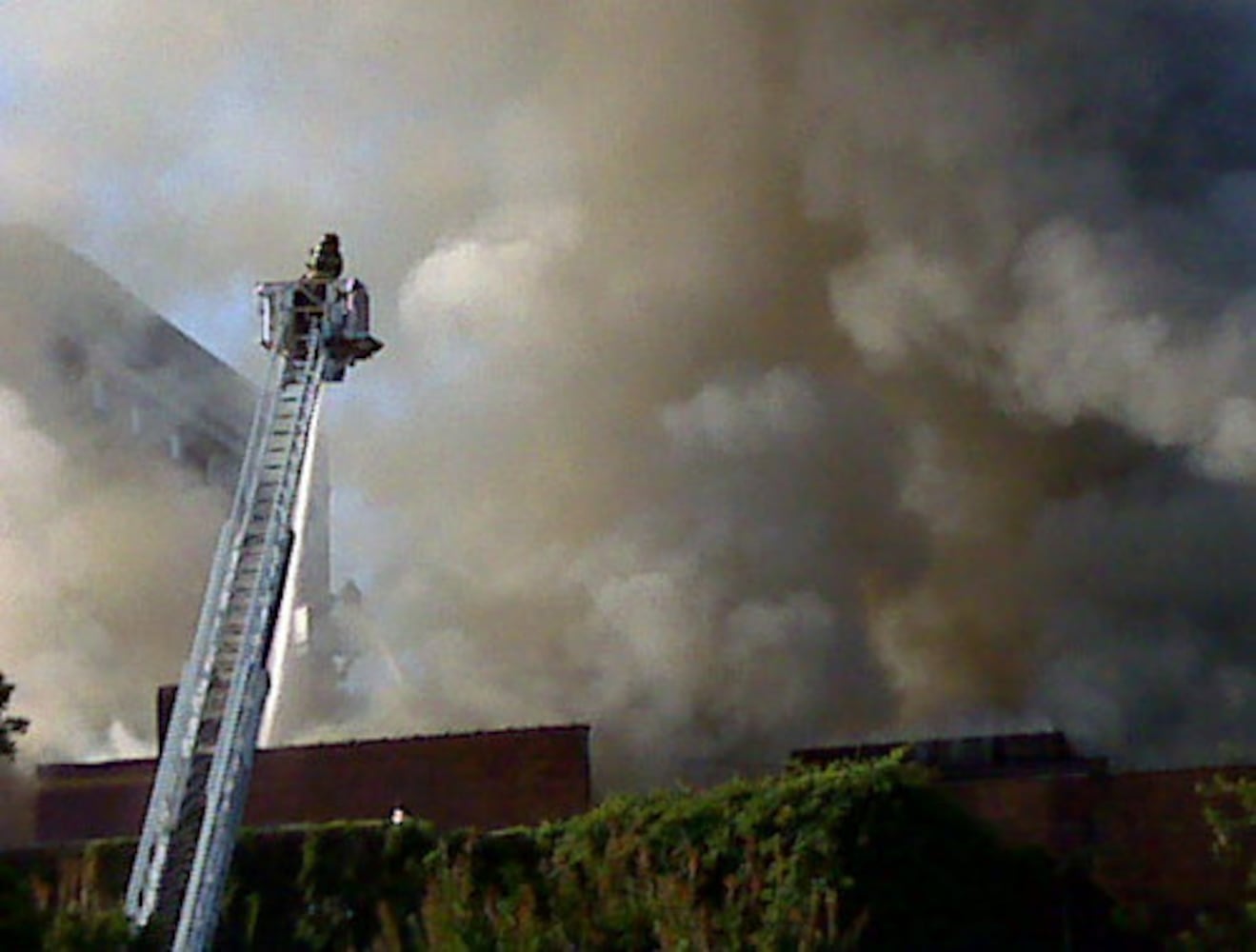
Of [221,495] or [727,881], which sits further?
[221,495]

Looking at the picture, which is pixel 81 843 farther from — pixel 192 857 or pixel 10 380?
pixel 10 380

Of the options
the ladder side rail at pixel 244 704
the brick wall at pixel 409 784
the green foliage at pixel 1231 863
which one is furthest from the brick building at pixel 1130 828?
the ladder side rail at pixel 244 704

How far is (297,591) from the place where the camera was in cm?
3259

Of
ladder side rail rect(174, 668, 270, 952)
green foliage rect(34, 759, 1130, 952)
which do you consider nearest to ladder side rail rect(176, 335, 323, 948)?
ladder side rail rect(174, 668, 270, 952)

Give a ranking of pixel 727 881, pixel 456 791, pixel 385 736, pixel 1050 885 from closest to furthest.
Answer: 1. pixel 727 881
2. pixel 1050 885
3. pixel 456 791
4. pixel 385 736

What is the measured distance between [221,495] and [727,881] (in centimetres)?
2441

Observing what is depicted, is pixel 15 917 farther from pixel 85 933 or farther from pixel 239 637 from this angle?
pixel 239 637

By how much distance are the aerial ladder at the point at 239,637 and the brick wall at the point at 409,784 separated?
7.43 metres

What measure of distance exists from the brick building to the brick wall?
5905 mm

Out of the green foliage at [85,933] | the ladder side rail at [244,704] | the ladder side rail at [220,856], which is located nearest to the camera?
the green foliage at [85,933]

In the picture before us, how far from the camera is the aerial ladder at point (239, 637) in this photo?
18.8 meters

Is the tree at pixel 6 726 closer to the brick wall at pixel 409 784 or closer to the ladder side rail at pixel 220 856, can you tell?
the ladder side rail at pixel 220 856

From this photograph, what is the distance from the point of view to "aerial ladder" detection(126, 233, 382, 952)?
18.8m

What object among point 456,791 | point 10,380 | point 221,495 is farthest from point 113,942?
point 221,495
